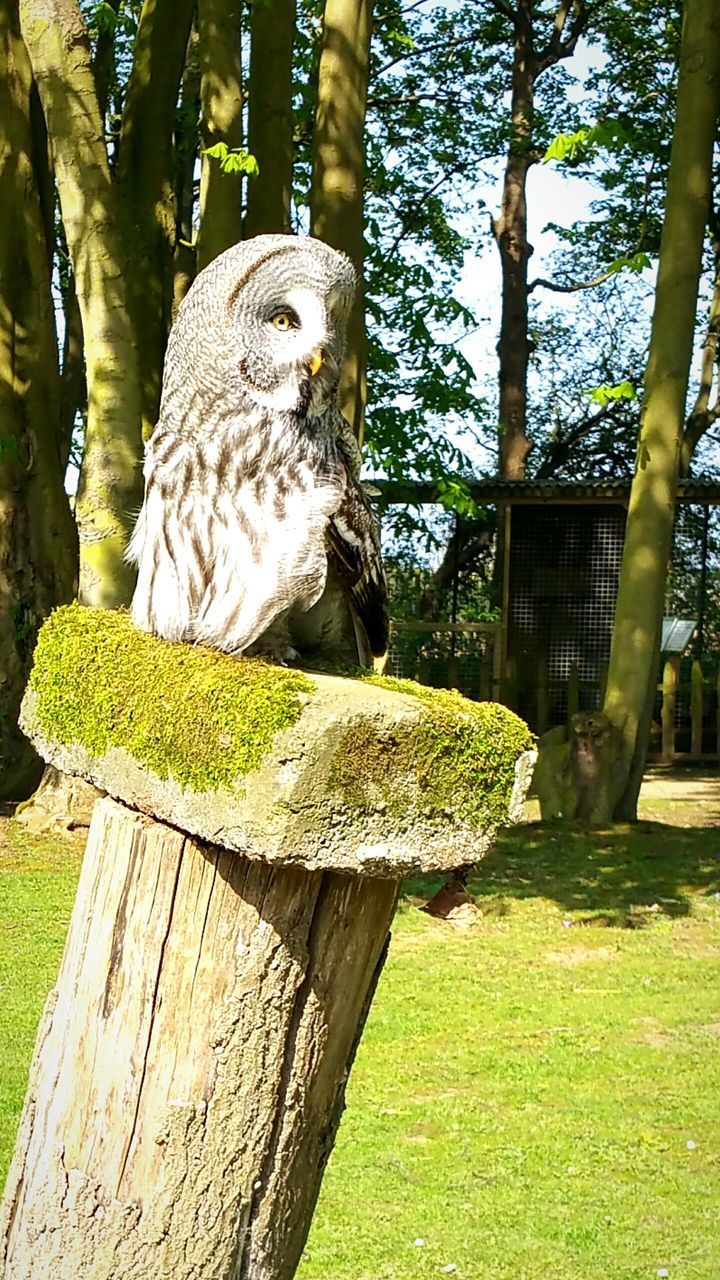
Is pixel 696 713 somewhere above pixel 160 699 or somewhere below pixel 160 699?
above

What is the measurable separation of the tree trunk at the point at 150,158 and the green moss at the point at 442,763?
28.8 feet

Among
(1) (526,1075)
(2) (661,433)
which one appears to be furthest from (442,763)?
(2) (661,433)

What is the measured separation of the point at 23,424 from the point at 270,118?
2.79 m

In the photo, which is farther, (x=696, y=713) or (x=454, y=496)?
(x=696, y=713)

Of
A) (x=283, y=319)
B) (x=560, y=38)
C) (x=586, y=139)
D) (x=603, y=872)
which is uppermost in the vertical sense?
(x=560, y=38)

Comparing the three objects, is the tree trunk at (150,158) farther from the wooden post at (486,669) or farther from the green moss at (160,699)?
the green moss at (160,699)

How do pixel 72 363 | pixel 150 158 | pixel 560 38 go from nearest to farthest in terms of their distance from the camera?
1. pixel 150 158
2. pixel 72 363
3. pixel 560 38

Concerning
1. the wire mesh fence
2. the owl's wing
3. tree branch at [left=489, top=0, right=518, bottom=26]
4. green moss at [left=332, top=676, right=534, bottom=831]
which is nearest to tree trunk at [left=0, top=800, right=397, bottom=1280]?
green moss at [left=332, top=676, right=534, bottom=831]

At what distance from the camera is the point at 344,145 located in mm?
9375

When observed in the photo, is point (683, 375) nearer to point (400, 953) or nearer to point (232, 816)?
point (400, 953)

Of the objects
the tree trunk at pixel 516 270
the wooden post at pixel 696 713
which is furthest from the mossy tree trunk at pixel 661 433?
the tree trunk at pixel 516 270

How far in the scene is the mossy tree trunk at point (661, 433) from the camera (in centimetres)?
1088

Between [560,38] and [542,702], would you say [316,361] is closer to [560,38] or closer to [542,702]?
[542,702]

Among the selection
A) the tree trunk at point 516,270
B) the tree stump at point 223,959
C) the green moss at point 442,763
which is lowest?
the tree stump at point 223,959
